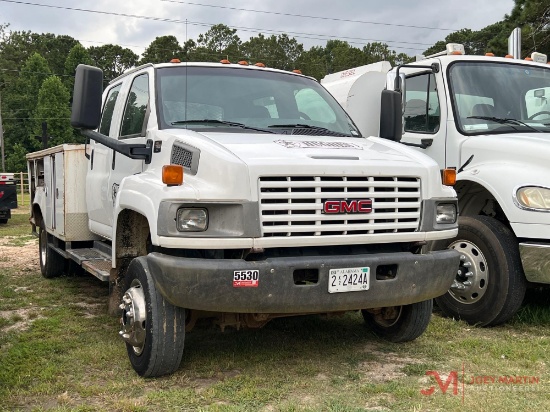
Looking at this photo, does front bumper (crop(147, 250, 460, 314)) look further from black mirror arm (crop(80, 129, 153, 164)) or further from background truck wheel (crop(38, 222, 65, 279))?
background truck wheel (crop(38, 222, 65, 279))

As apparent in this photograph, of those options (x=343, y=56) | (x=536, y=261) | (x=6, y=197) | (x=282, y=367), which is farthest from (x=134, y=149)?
(x=343, y=56)

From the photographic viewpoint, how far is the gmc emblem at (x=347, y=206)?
4043mm

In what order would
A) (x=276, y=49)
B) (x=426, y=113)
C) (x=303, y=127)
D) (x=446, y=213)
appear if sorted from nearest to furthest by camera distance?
(x=446, y=213) → (x=303, y=127) → (x=426, y=113) → (x=276, y=49)

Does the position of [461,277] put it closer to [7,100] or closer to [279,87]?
[279,87]

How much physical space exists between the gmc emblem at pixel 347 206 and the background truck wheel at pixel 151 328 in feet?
3.97

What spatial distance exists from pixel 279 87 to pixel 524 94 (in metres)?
2.76

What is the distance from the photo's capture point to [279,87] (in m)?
5.55

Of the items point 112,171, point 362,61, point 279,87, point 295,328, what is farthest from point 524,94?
point 362,61

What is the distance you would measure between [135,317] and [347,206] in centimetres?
165

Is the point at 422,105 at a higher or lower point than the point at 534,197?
higher

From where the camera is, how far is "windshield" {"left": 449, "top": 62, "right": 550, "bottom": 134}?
624 cm

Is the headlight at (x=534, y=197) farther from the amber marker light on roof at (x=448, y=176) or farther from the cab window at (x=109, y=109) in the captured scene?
the cab window at (x=109, y=109)

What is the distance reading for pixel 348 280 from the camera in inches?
160

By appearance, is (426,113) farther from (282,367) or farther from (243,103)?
(282,367)
